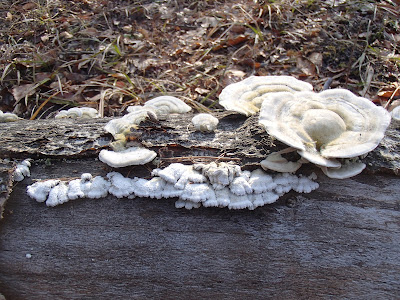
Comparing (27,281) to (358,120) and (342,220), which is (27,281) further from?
(358,120)

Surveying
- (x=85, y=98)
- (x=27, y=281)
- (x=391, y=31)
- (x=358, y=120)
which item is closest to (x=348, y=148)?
(x=358, y=120)

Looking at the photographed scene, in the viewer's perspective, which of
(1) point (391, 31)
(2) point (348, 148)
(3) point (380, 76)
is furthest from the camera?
(1) point (391, 31)

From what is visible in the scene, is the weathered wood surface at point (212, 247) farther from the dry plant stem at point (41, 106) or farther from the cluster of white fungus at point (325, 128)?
the dry plant stem at point (41, 106)

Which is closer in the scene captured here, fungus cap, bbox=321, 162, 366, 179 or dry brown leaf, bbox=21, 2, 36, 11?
fungus cap, bbox=321, 162, 366, 179

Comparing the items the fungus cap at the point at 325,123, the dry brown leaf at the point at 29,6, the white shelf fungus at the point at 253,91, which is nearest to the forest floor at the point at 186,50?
the dry brown leaf at the point at 29,6

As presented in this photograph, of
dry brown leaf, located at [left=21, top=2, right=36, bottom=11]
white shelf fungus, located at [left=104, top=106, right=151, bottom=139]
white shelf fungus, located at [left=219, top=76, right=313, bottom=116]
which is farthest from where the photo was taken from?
dry brown leaf, located at [left=21, top=2, right=36, bottom=11]

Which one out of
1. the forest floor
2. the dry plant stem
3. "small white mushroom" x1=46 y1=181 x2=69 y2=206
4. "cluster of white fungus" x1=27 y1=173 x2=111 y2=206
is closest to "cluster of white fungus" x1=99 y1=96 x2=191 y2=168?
"cluster of white fungus" x1=27 y1=173 x2=111 y2=206

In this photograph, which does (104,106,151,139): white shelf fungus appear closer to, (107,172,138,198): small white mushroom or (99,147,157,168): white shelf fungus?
(99,147,157,168): white shelf fungus

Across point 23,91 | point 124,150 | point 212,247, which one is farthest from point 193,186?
point 23,91
